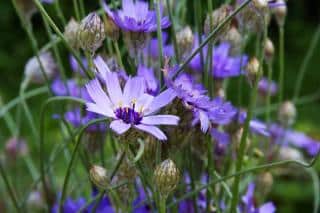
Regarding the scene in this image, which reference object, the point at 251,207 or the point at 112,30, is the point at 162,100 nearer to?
the point at 112,30

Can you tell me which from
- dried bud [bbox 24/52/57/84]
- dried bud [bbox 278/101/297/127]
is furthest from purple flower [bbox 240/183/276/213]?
dried bud [bbox 24/52/57/84]

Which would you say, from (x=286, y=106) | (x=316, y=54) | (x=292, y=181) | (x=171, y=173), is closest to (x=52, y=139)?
(x=292, y=181)

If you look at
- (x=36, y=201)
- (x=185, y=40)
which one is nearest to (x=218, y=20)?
(x=185, y=40)

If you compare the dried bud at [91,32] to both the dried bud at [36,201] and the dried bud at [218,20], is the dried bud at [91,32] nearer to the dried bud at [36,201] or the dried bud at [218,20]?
the dried bud at [218,20]

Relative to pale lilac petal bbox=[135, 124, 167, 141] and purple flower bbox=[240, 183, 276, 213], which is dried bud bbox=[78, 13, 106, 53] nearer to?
pale lilac petal bbox=[135, 124, 167, 141]

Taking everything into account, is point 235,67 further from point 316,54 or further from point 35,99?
point 316,54

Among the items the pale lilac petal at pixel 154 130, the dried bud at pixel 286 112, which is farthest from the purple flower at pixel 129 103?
the dried bud at pixel 286 112
